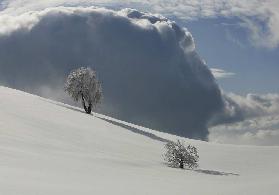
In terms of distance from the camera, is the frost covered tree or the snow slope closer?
the snow slope

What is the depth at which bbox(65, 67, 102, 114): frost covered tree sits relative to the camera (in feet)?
279

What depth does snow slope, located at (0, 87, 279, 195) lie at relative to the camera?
20.9 metres

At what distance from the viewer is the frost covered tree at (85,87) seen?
85.1 metres

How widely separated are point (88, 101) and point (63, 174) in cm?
6186

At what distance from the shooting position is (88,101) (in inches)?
3342

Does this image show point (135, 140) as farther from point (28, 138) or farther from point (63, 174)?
point (63, 174)

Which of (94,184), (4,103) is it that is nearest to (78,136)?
(4,103)

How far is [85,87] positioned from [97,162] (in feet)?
178

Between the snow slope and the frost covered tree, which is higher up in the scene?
the frost covered tree

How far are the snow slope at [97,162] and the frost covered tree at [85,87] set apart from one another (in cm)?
1585

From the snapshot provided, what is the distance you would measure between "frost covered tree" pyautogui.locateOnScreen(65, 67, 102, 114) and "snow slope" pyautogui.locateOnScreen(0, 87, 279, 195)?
52.0 feet

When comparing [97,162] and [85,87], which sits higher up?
[85,87]

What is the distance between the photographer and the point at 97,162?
3181cm

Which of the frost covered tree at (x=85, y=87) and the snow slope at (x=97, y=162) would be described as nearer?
the snow slope at (x=97, y=162)
